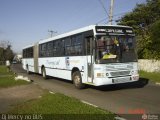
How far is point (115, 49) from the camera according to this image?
43.3ft

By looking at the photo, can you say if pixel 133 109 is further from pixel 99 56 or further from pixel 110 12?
pixel 110 12

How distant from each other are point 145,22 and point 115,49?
23.9m

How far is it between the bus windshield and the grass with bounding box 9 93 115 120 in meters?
2.90

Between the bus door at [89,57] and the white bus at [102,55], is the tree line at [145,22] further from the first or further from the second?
the bus door at [89,57]

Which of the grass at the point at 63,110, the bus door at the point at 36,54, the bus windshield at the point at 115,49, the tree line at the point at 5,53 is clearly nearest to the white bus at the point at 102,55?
the bus windshield at the point at 115,49

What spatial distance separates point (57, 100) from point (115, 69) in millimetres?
3482

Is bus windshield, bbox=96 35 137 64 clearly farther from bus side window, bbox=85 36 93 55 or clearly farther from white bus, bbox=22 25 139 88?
bus side window, bbox=85 36 93 55

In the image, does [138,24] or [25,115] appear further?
[138,24]

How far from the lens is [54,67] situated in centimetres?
1945

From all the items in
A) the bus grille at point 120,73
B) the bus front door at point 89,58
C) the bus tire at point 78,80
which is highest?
the bus front door at point 89,58

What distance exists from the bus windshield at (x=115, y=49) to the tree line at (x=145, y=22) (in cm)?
1525

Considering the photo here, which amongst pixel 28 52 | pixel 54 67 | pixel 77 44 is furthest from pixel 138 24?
pixel 77 44

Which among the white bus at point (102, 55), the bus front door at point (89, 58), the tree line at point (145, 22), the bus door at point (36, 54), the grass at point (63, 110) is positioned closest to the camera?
the grass at point (63, 110)

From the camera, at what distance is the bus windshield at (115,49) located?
12938 millimetres
